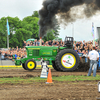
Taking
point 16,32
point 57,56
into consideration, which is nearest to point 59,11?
point 57,56

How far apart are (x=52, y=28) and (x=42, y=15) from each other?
1.28 meters

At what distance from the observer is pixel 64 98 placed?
669cm

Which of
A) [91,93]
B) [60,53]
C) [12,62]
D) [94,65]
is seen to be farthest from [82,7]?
[91,93]

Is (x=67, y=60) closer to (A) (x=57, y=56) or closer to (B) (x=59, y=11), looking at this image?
(A) (x=57, y=56)

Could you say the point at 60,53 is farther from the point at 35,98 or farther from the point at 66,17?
the point at 35,98

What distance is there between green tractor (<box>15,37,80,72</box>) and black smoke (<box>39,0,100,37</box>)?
239 centimetres

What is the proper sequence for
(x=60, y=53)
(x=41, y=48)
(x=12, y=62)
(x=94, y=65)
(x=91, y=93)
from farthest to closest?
(x=12, y=62) → (x=41, y=48) → (x=60, y=53) → (x=94, y=65) → (x=91, y=93)

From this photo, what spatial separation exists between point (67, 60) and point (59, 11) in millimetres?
4523

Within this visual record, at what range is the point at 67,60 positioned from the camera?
16438 mm

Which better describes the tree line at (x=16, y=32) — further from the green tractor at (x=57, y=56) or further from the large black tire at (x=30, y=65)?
the large black tire at (x=30, y=65)

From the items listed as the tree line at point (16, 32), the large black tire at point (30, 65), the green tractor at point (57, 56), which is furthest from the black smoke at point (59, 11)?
the tree line at point (16, 32)

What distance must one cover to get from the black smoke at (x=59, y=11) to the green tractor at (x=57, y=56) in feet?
7.85

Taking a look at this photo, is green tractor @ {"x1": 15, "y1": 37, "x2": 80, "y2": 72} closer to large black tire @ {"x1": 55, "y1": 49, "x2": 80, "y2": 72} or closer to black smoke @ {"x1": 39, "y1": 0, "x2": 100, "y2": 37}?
large black tire @ {"x1": 55, "y1": 49, "x2": 80, "y2": 72}

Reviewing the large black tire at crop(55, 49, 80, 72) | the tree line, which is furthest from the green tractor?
the tree line
